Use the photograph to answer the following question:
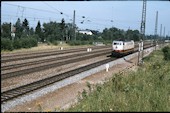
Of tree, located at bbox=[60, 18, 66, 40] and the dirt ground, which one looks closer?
the dirt ground

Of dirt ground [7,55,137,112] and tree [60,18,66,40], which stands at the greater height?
tree [60,18,66,40]

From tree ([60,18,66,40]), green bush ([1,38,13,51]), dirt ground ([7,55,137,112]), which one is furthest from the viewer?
tree ([60,18,66,40])

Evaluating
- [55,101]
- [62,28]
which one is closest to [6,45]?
[55,101]

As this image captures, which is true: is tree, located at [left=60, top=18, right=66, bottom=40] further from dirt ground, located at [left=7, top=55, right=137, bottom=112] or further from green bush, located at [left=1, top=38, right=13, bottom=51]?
dirt ground, located at [left=7, top=55, right=137, bottom=112]

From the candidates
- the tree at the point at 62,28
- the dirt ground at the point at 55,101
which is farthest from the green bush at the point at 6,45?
the tree at the point at 62,28

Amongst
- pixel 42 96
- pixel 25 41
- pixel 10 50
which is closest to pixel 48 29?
pixel 25 41

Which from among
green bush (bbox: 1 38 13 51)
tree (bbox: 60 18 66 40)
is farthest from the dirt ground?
tree (bbox: 60 18 66 40)

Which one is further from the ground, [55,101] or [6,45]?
[6,45]

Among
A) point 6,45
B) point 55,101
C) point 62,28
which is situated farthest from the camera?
point 62,28

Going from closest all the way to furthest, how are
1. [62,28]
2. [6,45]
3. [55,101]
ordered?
[55,101]
[6,45]
[62,28]

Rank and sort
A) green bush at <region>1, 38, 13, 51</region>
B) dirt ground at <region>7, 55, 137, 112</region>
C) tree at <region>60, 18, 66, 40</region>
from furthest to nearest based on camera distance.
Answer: tree at <region>60, 18, 66, 40</region> → green bush at <region>1, 38, 13, 51</region> → dirt ground at <region>7, 55, 137, 112</region>

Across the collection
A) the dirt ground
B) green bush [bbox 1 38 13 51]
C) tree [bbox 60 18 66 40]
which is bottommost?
the dirt ground

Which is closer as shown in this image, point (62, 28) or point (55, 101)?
point (55, 101)

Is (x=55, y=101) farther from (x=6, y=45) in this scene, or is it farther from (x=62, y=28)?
(x=62, y=28)
